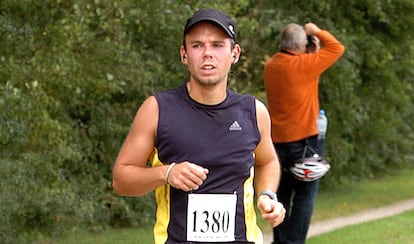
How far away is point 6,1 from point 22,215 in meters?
1.73

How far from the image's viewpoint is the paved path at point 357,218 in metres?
11.1

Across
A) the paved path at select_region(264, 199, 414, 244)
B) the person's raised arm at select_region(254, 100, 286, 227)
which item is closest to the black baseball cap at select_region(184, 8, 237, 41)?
the person's raised arm at select_region(254, 100, 286, 227)

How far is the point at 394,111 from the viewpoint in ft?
45.7

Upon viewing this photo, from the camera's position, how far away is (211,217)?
4.27 m

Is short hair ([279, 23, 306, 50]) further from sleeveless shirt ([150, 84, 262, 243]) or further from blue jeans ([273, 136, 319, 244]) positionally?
sleeveless shirt ([150, 84, 262, 243])

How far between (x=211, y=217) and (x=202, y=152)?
293mm

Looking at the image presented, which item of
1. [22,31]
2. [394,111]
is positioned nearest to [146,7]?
[22,31]

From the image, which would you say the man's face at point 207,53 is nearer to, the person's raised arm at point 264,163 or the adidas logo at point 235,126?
the adidas logo at point 235,126

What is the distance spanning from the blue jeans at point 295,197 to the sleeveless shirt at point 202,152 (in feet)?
13.0

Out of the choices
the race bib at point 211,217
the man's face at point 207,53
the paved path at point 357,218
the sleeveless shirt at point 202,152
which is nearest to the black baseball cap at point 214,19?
the man's face at point 207,53

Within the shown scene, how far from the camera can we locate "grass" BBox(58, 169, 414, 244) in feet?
33.0

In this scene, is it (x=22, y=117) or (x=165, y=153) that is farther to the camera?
(x=22, y=117)

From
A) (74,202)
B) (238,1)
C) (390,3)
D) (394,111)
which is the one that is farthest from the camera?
(394,111)

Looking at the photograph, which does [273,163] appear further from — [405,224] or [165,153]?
[405,224]
